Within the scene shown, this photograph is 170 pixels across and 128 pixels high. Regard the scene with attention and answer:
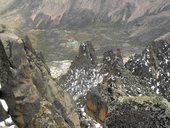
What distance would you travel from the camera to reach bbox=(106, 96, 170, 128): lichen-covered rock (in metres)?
29.7

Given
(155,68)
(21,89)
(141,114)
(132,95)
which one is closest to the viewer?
(21,89)

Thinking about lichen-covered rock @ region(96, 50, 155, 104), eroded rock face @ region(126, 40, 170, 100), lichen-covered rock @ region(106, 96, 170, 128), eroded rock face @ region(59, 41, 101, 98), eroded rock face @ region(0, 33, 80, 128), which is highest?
eroded rock face @ region(0, 33, 80, 128)

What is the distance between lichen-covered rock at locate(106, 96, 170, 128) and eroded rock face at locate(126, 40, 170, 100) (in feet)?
113

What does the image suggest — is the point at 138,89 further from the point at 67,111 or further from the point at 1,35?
the point at 1,35

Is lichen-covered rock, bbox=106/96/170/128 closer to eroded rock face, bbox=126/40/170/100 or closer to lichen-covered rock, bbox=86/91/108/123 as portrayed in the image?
lichen-covered rock, bbox=86/91/108/123

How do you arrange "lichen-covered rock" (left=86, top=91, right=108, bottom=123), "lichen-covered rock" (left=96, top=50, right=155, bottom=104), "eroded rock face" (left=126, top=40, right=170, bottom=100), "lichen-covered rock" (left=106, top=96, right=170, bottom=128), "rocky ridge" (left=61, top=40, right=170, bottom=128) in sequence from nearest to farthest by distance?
"lichen-covered rock" (left=106, top=96, right=170, bottom=128) → "rocky ridge" (left=61, top=40, right=170, bottom=128) → "lichen-covered rock" (left=86, top=91, right=108, bottom=123) → "lichen-covered rock" (left=96, top=50, right=155, bottom=104) → "eroded rock face" (left=126, top=40, right=170, bottom=100)

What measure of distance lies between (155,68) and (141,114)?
43.8 m

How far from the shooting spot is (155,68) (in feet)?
240

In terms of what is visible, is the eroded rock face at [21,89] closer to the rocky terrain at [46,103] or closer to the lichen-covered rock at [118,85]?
the rocky terrain at [46,103]

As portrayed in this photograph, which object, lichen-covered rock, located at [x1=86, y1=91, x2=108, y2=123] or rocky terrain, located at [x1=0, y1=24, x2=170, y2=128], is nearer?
rocky terrain, located at [x1=0, y1=24, x2=170, y2=128]

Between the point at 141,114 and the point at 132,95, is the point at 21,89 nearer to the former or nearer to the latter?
the point at 141,114

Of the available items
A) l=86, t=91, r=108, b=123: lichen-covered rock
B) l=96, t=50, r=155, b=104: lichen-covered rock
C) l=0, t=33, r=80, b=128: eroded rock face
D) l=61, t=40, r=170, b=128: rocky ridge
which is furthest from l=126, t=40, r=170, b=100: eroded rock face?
l=0, t=33, r=80, b=128: eroded rock face

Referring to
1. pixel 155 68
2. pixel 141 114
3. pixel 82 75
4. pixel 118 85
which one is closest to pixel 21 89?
pixel 141 114

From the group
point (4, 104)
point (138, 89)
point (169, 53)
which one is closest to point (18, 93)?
point (4, 104)
